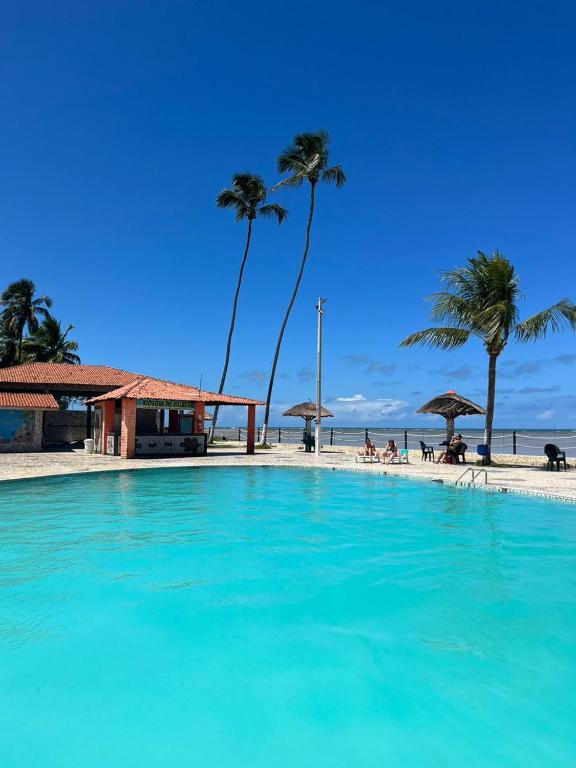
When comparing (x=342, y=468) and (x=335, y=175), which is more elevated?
(x=335, y=175)

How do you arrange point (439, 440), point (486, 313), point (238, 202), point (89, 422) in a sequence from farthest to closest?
1. point (439, 440)
2. point (238, 202)
3. point (89, 422)
4. point (486, 313)

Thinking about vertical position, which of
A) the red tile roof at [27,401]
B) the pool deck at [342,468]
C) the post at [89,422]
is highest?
the red tile roof at [27,401]

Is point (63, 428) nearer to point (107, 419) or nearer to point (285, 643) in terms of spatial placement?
point (107, 419)

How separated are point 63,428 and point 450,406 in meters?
23.1

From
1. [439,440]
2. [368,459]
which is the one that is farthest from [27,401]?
[439,440]

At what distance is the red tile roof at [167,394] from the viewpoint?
2012 centimetres

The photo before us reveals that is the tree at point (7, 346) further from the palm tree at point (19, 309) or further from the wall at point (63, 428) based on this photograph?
the wall at point (63, 428)

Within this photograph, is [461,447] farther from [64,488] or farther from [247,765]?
[247,765]

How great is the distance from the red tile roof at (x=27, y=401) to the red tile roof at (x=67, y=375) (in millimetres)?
1689

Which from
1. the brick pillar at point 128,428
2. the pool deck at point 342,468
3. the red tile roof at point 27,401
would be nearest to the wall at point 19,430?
the red tile roof at point 27,401

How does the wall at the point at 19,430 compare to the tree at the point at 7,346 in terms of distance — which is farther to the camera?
the tree at the point at 7,346

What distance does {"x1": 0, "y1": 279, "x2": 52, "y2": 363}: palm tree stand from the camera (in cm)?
3947

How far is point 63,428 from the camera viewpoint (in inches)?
1224

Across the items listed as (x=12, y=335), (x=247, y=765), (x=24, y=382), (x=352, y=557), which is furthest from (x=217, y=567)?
(x=12, y=335)
